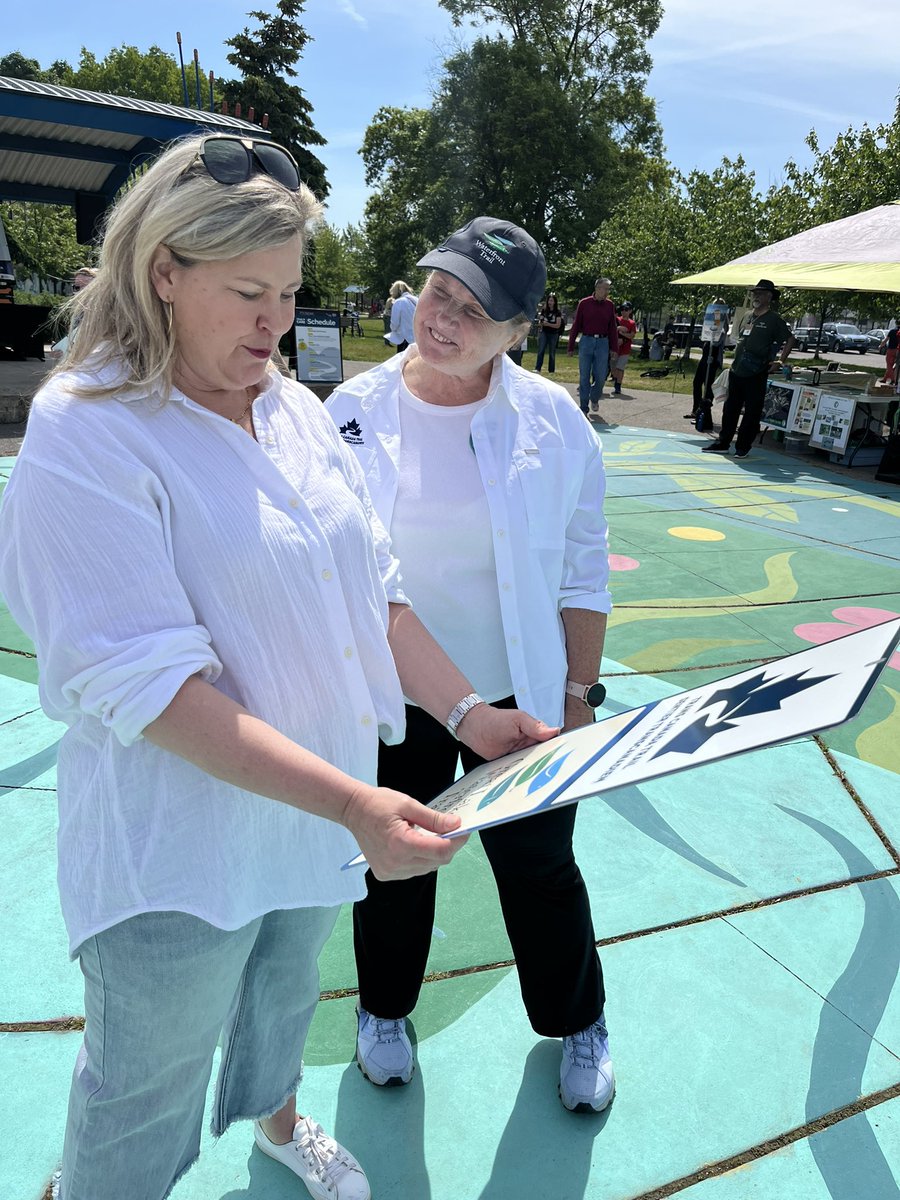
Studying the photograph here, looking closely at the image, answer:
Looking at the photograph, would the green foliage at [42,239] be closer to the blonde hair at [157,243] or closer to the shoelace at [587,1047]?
the blonde hair at [157,243]

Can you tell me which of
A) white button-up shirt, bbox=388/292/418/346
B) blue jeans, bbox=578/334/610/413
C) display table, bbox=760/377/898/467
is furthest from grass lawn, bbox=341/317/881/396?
white button-up shirt, bbox=388/292/418/346

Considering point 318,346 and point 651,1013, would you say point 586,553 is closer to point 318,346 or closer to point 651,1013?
point 651,1013

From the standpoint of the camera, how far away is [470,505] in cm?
198

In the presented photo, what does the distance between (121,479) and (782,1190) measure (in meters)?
1.99

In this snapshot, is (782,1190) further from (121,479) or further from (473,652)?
(121,479)

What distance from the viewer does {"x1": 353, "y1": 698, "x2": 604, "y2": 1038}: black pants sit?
1.97m

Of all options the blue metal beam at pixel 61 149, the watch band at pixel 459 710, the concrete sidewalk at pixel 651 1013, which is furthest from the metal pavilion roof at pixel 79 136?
the watch band at pixel 459 710

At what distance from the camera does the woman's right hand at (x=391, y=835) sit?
118 cm

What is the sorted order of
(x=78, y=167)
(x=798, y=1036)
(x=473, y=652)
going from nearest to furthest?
1. (x=473, y=652)
2. (x=798, y=1036)
3. (x=78, y=167)

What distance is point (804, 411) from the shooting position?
1180 cm

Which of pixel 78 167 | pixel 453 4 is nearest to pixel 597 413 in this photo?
pixel 78 167

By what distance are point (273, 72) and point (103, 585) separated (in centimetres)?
3888

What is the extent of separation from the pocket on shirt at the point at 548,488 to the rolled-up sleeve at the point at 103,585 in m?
1.03

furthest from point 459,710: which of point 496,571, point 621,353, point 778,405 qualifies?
point 621,353
